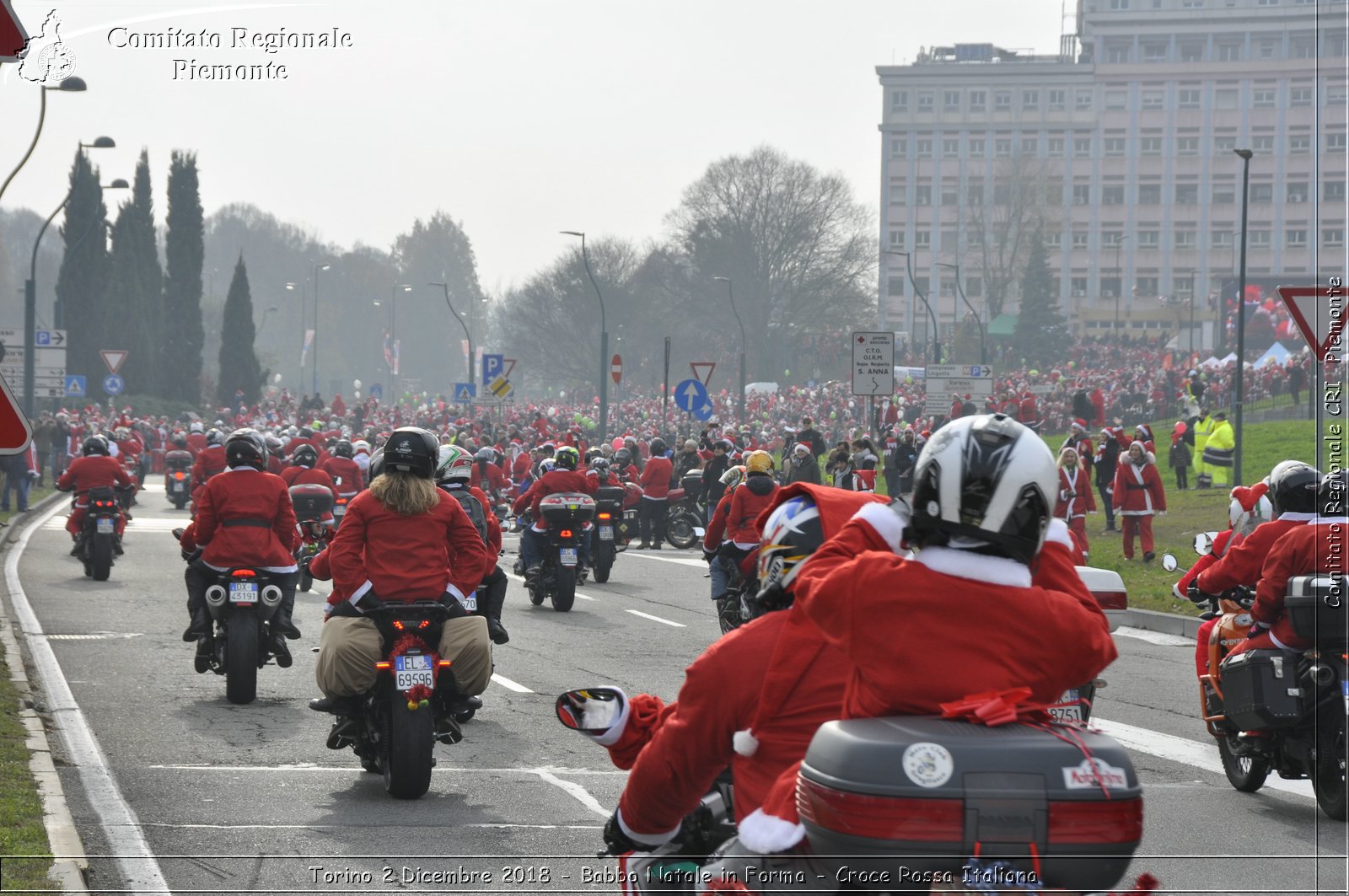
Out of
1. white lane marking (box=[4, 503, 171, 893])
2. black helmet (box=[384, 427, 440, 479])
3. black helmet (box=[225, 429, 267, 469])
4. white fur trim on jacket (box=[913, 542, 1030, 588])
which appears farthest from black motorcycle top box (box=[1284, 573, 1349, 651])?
black helmet (box=[225, 429, 267, 469])

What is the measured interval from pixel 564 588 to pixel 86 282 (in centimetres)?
5578

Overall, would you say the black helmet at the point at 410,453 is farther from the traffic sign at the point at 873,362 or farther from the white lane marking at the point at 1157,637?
the traffic sign at the point at 873,362

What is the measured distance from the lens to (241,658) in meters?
11.2

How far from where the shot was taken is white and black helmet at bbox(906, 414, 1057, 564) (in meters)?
3.13

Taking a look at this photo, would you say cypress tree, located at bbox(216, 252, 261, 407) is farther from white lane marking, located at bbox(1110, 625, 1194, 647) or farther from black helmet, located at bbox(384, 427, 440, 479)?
black helmet, located at bbox(384, 427, 440, 479)

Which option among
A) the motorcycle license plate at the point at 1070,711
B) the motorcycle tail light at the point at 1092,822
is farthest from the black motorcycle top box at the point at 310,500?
the motorcycle tail light at the point at 1092,822

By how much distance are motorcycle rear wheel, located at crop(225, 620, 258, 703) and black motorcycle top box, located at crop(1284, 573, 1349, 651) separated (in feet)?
20.8

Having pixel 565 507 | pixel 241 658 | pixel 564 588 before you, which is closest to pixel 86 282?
pixel 565 507

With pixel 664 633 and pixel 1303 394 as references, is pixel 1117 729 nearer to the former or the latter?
pixel 664 633

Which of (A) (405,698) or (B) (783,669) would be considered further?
(A) (405,698)

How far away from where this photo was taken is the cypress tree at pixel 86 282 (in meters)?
68.3

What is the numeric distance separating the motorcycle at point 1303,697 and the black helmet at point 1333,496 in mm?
343

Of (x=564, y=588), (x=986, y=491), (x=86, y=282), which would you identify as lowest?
(x=564, y=588)

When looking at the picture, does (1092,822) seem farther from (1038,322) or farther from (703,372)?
(1038,322)
